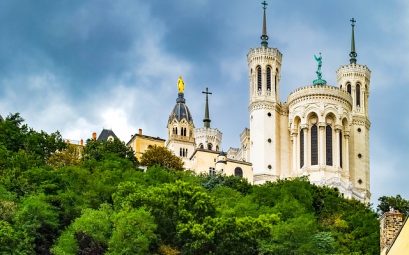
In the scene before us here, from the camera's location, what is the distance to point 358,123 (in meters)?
94.9

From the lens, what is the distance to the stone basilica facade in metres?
86.9

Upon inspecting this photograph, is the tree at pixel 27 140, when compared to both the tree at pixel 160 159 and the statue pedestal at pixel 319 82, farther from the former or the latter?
the statue pedestal at pixel 319 82

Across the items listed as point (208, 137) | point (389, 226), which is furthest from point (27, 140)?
point (389, 226)

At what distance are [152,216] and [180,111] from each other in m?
67.4

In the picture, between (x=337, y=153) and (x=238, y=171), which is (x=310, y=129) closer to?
(x=337, y=153)

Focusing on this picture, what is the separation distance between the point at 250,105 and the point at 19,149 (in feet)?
97.3

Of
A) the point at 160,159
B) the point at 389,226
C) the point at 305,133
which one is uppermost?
the point at 305,133

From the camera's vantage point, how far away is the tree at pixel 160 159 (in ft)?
269

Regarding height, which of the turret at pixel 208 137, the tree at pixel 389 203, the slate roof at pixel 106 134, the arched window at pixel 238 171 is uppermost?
the turret at pixel 208 137

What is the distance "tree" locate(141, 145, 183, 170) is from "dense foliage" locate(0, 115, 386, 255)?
1326 cm

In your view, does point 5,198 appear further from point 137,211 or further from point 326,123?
point 326,123

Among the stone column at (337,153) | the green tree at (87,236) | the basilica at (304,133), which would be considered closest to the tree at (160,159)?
the basilica at (304,133)

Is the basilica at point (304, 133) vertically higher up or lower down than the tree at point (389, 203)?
higher up

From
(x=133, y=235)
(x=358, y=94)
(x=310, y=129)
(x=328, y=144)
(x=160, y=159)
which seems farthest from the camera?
(x=358, y=94)
